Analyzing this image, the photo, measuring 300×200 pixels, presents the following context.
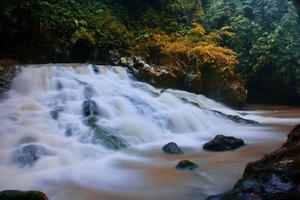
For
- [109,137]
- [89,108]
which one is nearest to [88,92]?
[89,108]

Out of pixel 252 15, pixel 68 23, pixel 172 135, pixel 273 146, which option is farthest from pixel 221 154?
pixel 252 15

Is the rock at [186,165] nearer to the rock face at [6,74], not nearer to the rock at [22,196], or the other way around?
the rock at [22,196]

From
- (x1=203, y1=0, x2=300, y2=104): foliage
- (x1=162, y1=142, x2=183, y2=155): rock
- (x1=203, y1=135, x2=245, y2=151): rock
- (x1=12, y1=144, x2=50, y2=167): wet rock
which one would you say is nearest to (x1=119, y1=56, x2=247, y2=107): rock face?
(x1=203, y1=0, x2=300, y2=104): foliage

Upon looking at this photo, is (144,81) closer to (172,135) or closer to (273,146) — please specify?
(172,135)

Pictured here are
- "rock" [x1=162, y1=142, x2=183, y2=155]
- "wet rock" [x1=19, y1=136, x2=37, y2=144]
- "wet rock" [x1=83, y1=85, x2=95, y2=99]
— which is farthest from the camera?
"wet rock" [x1=83, y1=85, x2=95, y2=99]

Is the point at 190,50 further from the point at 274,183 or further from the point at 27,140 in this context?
the point at 274,183

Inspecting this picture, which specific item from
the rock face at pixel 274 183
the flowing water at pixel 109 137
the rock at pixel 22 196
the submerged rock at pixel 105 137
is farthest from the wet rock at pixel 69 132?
the rock face at pixel 274 183

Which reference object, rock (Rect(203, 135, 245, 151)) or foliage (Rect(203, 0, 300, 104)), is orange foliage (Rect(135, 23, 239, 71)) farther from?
rock (Rect(203, 135, 245, 151))

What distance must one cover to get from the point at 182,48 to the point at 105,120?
569 centimetres

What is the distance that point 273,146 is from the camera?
6.29m

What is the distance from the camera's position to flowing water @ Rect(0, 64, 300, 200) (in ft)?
14.8

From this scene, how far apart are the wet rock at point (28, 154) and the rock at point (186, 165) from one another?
6.25 feet

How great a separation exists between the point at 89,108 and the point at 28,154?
84.3 inches

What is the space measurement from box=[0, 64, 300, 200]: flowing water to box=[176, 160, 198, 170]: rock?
10 centimetres
